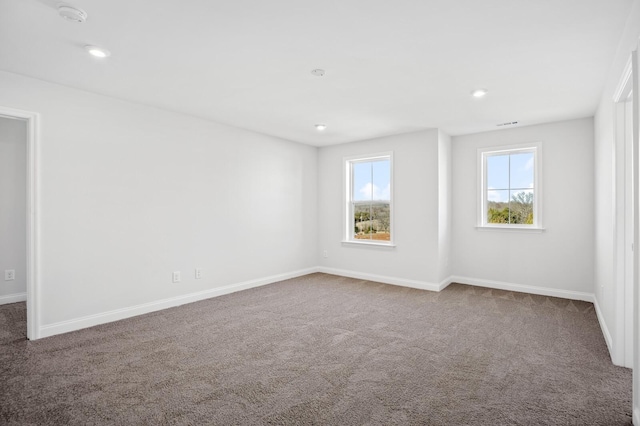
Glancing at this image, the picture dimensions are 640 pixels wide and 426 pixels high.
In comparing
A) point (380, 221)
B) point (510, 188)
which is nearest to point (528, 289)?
point (510, 188)

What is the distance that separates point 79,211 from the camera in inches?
136

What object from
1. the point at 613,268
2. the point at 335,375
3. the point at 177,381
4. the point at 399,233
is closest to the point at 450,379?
the point at 335,375

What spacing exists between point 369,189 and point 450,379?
3879mm

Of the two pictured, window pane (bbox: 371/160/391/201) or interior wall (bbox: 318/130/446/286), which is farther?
window pane (bbox: 371/160/391/201)

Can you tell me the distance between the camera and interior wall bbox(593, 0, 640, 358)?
2369 mm

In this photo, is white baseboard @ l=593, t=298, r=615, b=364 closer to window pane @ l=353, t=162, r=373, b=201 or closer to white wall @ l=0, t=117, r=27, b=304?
window pane @ l=353, t=162, r=373, b=201

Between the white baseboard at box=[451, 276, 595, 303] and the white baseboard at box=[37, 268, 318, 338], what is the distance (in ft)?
10.2

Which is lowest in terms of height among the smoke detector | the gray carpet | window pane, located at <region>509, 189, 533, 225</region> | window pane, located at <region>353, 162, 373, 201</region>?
the gray carpet

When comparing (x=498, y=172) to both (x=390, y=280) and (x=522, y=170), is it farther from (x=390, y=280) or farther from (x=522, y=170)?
(x=390, y=280)

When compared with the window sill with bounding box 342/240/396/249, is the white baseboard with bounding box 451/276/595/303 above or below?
below

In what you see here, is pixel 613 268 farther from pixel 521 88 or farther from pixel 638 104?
pixel 521 88

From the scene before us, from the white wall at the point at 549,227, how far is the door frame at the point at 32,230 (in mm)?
5422

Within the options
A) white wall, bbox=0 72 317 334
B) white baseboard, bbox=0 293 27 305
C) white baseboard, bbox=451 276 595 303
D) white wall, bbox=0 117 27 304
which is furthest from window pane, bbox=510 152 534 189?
white baseboard, bbox=0 293 27 305

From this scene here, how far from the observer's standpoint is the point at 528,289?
4895 millimetres
